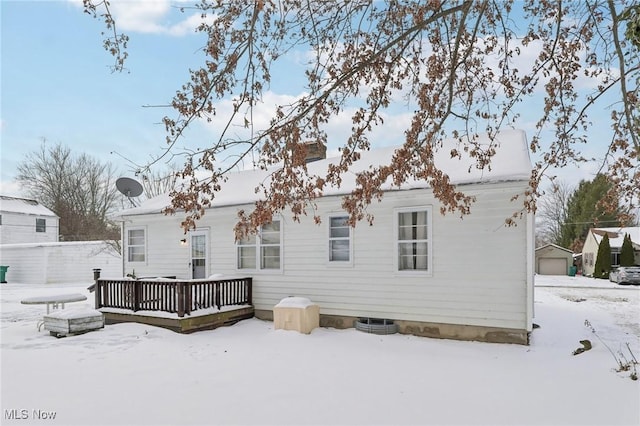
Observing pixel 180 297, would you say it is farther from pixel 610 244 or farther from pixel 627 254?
pixel 610 244

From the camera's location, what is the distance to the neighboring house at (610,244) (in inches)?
1104

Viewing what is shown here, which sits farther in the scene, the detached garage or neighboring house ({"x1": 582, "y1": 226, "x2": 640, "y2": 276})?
the detached garage

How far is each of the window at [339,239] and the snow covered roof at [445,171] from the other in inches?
29.6

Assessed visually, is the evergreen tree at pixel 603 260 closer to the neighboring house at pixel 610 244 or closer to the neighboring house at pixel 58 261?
the neighboring house at pixel 610 244

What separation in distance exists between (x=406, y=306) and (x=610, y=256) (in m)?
26.7

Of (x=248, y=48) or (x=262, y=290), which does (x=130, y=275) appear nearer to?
(x=262, y=290)

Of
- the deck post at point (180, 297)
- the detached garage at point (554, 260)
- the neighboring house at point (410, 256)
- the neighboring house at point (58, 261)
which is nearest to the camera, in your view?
the neighboring house at point (410, 256)

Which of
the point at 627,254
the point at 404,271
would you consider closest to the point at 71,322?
the point at 404,271

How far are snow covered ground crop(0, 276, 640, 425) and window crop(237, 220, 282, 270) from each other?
1994mm

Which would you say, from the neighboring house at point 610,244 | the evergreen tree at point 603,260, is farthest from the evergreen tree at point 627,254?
the evergreen tree at point 603,260

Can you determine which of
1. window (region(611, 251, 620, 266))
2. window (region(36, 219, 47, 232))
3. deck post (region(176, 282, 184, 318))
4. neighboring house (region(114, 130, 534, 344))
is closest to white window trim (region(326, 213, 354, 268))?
neighboring house (region(114, 130, 534, 344))

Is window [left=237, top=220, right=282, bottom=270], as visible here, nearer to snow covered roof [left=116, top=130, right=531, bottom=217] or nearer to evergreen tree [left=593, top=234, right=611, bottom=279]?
snow covered roof [left=116, top=130, right=531, bottom=217]

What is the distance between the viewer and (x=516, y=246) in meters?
7.50

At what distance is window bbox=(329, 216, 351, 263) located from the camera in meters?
9.17
